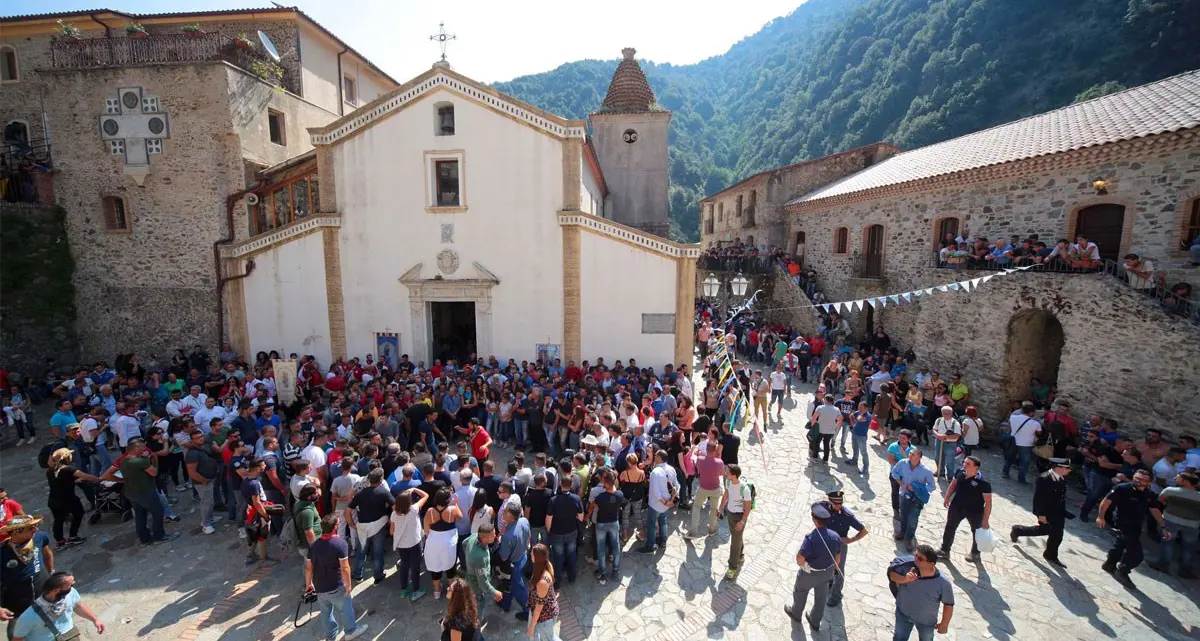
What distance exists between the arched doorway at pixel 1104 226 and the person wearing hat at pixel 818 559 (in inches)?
476

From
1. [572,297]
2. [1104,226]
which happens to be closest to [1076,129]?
[1104,226]

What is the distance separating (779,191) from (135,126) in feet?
93.9

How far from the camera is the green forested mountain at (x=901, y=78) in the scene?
31.3 metres

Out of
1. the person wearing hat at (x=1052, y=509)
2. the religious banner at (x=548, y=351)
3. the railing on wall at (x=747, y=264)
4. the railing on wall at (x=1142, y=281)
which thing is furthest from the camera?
the railing on wall at (x=747, y=264)

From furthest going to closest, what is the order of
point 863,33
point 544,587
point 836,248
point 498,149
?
1. point 863,33
2. point 836,248
3. point 498,149
4. point 544,587

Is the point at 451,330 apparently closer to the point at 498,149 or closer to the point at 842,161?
the point at 498,149

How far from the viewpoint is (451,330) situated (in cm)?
1862

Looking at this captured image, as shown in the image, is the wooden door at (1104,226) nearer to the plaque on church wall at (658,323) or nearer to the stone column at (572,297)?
the plaque on church wall at (658,323)

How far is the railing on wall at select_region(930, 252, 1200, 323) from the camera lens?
10.3m

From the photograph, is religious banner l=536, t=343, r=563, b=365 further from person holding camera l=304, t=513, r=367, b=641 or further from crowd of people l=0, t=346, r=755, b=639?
person holding camera l=304, t=513, r=367, b=641

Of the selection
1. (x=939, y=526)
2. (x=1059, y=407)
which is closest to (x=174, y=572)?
(x=939, y=526)

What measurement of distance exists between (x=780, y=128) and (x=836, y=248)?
4025cm

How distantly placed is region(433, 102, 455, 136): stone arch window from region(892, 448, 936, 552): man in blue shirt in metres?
13.8

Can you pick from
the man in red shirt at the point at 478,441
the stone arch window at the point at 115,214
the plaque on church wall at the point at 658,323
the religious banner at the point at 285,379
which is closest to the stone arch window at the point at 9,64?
the stone arch window at the point at 115,214
